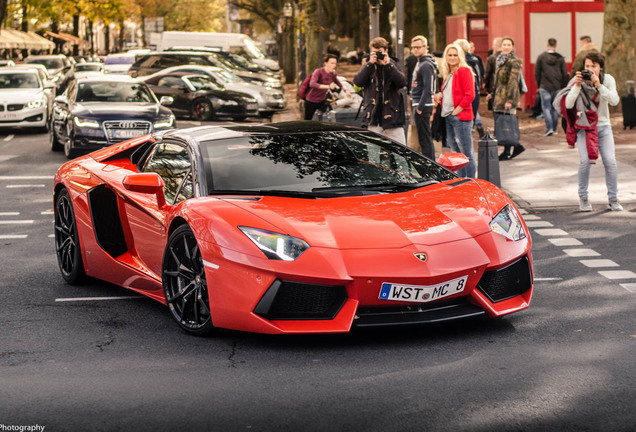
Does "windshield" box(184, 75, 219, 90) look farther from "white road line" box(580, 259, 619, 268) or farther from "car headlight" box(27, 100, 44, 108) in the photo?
"white road line" box(580, 259, 619, 268)

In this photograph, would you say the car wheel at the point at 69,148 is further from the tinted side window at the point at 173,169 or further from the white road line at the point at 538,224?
the tinted side window at the point at 173,169

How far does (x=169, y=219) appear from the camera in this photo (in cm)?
695

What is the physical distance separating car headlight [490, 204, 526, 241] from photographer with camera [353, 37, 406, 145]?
296 inches

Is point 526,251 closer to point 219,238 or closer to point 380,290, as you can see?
point 380,290

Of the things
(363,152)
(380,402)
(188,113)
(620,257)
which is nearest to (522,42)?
(188,113)

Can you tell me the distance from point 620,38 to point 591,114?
14.2m

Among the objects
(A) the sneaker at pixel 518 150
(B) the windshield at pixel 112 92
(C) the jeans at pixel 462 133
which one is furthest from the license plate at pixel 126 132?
(C) the jeans at pixel 462 133

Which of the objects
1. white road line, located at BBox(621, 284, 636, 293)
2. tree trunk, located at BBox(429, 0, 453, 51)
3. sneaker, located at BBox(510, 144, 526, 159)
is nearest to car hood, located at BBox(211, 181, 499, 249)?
white road line, located at BBox(621, 284, 636, 293)

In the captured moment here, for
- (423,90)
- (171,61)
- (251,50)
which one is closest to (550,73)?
(423,90)

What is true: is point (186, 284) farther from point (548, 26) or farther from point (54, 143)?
point (548, 26)

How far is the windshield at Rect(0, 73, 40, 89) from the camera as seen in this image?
28.2m

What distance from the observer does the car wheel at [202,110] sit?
30.0 meters

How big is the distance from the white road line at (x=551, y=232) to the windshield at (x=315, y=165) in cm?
346

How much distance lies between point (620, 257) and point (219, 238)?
4.32m
